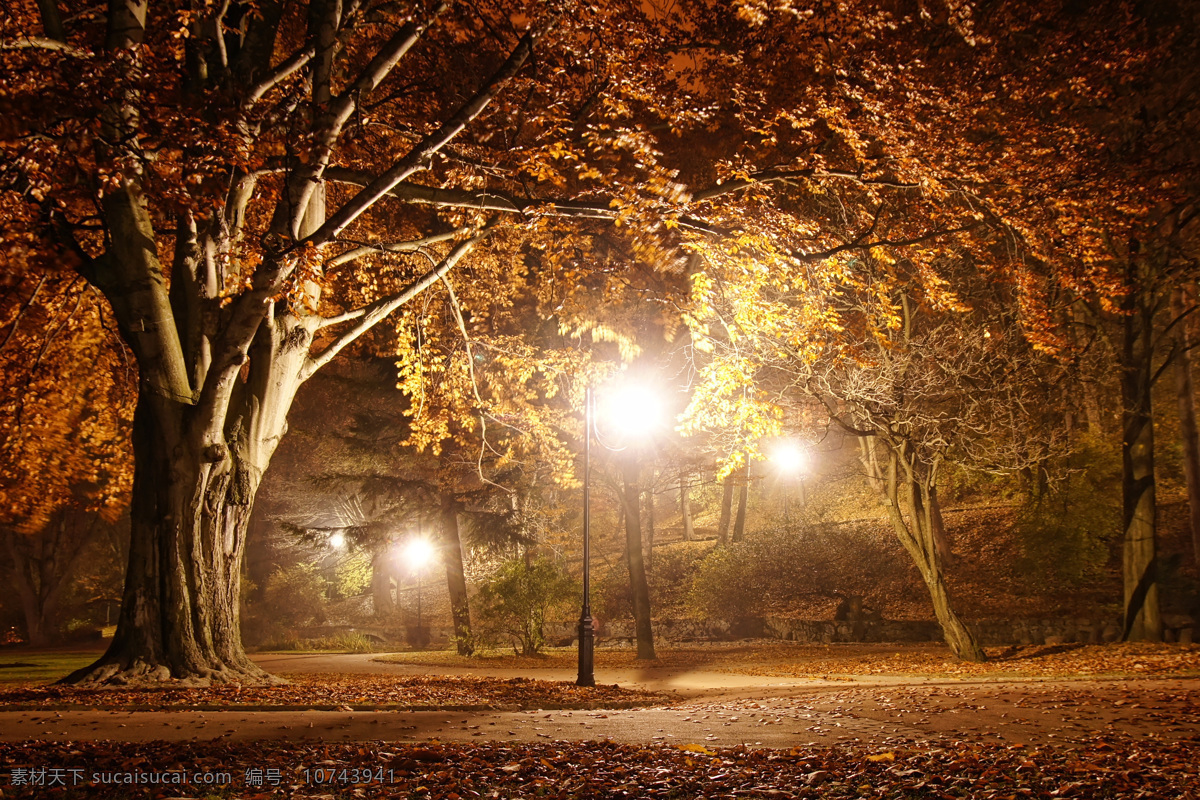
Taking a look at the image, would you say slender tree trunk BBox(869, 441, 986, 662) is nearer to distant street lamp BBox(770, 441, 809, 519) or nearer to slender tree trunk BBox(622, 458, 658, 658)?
slender tree trunk BBox(622, 458, 658, 658)

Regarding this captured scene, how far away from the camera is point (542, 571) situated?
19062mm

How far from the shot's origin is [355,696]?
27.0 feet

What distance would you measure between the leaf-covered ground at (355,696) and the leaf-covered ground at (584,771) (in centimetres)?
234

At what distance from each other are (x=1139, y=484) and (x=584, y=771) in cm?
1514

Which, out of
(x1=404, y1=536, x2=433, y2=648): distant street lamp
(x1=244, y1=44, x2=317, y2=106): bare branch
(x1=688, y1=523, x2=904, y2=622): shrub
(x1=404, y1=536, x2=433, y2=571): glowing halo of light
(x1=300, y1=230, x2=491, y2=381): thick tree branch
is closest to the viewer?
(x1=244, y1=44, x2=317, y2=106): bare branch

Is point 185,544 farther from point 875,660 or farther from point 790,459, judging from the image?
point 790,459

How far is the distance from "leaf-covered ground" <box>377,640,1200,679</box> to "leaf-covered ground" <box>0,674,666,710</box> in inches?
228

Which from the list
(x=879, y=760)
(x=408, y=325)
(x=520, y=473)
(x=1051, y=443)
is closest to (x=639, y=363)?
(x=520, y=473)

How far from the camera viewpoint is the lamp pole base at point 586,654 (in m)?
11.3

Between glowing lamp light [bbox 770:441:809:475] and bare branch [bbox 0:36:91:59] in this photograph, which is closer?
bare branch [bbox 0:36:91:59]

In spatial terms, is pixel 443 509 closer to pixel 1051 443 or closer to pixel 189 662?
pixel 189 662

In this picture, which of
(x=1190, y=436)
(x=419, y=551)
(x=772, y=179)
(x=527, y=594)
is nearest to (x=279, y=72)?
(x=772, y=179)

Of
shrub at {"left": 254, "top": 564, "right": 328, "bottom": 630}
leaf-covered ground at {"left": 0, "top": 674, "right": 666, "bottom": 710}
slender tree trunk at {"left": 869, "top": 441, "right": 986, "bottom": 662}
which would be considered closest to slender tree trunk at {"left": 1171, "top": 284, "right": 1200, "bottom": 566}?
slender tree trunk at {"left": 869, "top": 441, "right": 986, "bottom": 662}

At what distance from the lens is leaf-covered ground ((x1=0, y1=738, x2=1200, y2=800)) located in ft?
13.0
